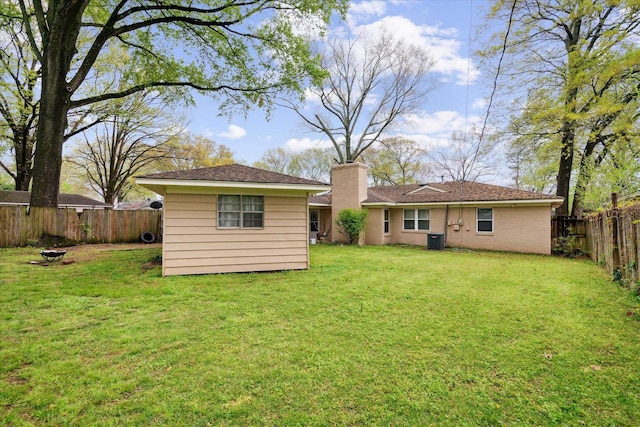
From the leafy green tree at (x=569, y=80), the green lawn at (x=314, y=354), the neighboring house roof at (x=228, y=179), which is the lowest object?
the green lawn at (x=314, y=354)

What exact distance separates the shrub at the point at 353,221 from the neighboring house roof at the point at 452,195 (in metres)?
0.98

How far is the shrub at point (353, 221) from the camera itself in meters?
15.1

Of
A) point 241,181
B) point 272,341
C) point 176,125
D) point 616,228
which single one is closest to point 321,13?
point 241,181

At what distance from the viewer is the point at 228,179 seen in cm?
748

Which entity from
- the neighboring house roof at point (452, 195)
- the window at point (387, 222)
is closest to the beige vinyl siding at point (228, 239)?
the neighboring house roof at point (452, 195)

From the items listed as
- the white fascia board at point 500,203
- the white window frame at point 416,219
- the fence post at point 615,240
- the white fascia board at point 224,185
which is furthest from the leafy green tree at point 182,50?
the fence post at point 615,240

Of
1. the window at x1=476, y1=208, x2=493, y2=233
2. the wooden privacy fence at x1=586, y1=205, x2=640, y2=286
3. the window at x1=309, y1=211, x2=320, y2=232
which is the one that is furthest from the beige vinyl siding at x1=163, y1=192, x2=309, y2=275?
the window at x1=309, y1=211, x2=320, y2=232

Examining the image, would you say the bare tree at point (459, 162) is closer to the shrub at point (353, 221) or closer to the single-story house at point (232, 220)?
the shrub at point (353, 221)

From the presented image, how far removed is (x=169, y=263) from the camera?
23.9 ft

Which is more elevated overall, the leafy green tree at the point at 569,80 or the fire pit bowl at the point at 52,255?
the leafy green tree at the point at 569,80

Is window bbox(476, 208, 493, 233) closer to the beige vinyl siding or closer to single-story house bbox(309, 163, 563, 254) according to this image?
single-story house bbox(309, 163, 563, 254)

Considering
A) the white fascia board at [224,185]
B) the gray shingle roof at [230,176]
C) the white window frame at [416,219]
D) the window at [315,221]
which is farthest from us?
the window at [315,221]

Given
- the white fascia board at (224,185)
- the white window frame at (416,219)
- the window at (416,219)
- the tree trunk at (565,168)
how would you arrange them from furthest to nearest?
the window at (416,219) → the white window frame at (416,219) → the tree trunk at (565,168) → the white fascia board at (224,185)

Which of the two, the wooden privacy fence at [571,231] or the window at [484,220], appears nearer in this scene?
the wooden privacy fence at [571,231]
